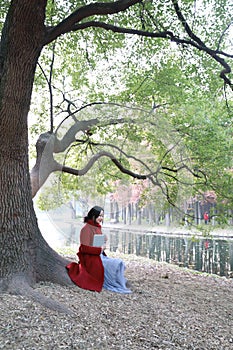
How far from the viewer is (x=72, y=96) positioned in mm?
10594

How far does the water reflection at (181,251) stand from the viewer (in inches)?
478

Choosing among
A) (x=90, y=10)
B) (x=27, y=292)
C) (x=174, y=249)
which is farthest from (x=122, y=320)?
(x=174, y=249)

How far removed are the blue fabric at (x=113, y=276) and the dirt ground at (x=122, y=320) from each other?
219 millimetres

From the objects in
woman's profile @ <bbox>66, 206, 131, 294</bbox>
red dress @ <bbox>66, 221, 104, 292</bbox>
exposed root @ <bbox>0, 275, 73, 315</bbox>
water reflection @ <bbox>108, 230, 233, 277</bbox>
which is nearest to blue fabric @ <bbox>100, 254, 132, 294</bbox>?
woman's profile @ <bbox>66, 206, 131, 294</bbox>

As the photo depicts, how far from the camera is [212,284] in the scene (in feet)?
27.4

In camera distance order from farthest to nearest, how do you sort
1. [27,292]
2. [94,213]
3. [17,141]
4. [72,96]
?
[72,96] < [94,213] < [17,141] < [27,292]

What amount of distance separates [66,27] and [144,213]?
320 cm

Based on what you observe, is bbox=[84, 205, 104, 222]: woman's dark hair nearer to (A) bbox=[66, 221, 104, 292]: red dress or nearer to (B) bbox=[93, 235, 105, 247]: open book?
(A) bbox=[66, 221, 104, 292]: red dress

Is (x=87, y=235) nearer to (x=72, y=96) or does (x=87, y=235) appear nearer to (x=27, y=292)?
(x=27, y=292)

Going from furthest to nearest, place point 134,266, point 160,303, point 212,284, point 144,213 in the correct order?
point 134,266 < point 212,284 < point 144,213 < point 160,303

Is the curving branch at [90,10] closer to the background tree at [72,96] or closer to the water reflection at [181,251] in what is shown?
the background tree at [72,96]

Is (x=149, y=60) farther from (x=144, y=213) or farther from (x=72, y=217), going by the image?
(x=72, y=217)

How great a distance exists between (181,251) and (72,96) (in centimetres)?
764

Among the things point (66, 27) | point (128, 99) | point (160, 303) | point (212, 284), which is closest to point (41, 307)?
point (160, 303)
